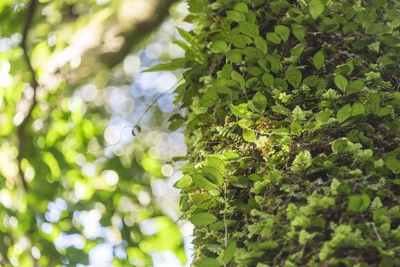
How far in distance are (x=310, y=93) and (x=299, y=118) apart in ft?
0.47

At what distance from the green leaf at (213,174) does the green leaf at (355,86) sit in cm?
48

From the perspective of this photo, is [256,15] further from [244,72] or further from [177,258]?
[177,258]

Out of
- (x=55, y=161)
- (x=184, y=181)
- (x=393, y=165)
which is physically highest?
(x=393, y=165)

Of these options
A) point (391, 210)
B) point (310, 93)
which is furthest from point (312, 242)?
point (310, 93)

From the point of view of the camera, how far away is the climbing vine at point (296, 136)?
0.79 metres

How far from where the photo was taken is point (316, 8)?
1.30 m

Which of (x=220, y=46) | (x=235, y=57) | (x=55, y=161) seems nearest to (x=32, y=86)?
(x=55, y=161)

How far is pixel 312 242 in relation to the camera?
775 millimetres

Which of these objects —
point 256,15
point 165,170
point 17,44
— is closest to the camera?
→ point 256,15

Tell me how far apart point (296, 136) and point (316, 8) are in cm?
55

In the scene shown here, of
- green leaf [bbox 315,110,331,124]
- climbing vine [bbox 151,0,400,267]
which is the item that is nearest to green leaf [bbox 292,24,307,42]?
climbing vine [bbox 151,0,400,267]

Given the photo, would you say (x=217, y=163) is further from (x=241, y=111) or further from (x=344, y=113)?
(x=344, y=113)

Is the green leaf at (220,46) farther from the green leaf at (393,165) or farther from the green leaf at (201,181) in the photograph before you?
the green leaf at (393,165)

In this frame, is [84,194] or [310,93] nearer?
[310,93]
